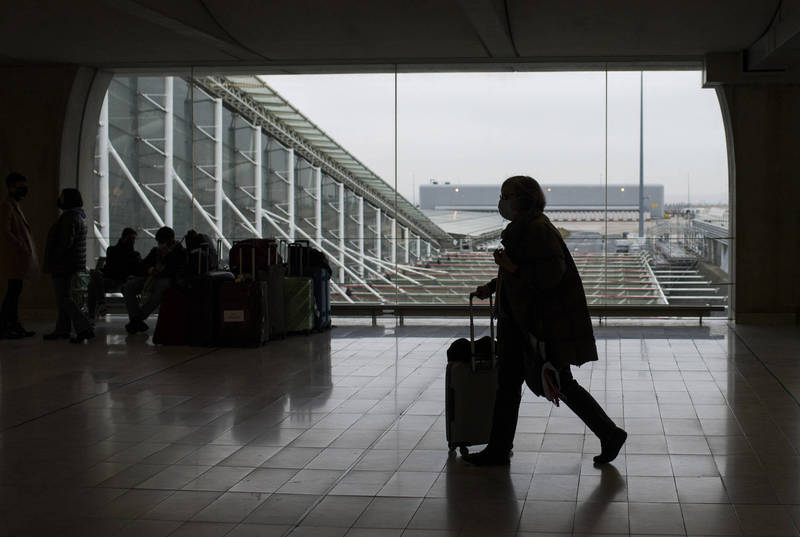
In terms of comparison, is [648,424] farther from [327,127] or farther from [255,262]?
[327,127]

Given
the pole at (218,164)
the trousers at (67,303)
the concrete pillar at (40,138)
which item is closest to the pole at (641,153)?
the pole at (218,164)

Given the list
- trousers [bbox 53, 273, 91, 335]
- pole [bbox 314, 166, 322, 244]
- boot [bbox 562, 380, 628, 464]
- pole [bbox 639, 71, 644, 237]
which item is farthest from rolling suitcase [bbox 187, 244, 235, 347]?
pole [bbox 639, 71, 644, 237]

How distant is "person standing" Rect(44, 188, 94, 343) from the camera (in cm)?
965

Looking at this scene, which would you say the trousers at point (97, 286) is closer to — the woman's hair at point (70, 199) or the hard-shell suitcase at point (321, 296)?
the woman's hair at point (70, 199)

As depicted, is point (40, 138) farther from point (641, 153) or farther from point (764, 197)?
point (764, 197)

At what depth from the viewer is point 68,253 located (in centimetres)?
970

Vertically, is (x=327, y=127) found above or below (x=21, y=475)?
above

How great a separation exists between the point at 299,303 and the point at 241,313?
1.04m

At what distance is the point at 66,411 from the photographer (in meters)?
6.45

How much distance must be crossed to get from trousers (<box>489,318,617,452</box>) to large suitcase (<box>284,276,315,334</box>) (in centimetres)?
584

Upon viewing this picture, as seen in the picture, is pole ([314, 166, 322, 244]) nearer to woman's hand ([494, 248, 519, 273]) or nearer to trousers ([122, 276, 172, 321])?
trousers ([122, 276, 172, 321])

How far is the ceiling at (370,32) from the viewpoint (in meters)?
9.26

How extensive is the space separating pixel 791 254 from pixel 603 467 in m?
8.00

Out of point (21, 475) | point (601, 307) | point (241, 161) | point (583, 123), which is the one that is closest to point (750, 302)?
point (601, 307)
